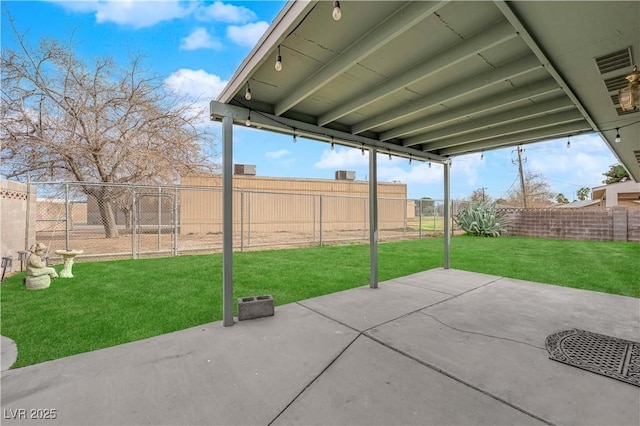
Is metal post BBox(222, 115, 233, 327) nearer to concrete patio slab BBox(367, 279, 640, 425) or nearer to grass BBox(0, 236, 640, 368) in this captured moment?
grass BBox(0, 236, 640, 368)

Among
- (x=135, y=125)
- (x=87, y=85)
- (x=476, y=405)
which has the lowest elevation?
(x=476, y=405)

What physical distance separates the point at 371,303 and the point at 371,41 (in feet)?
9.35

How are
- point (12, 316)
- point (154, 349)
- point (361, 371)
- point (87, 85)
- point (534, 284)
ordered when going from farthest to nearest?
point (87, 85) → point (534, 284) → point (12, 316) → point (154, 349) → point (361, 371)

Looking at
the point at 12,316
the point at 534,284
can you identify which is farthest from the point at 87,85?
the point at 534,284

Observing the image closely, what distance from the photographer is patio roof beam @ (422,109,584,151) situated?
11.3ft

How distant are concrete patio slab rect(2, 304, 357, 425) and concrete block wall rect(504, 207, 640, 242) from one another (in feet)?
39.6

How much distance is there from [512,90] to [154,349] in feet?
13.6

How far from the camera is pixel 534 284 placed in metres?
4.57

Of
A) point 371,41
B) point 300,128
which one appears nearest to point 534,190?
point 300,128

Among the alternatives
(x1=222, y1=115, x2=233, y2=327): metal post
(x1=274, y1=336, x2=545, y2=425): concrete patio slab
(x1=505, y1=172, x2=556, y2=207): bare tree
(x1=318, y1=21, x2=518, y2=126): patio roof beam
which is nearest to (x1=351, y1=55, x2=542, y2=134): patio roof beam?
(x1=318, y1=21, x2=518, y2=126): patio roof beam

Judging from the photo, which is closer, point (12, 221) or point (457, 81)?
point (457, 81)

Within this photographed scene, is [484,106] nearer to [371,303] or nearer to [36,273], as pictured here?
[371,303]

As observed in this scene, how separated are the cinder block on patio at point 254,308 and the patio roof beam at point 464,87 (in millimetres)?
2546

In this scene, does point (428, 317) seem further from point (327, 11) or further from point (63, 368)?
point (63, 368)
